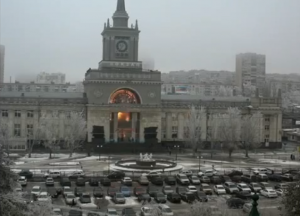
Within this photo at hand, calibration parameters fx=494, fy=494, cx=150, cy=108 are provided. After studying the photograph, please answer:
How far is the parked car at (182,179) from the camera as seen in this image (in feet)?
84.4

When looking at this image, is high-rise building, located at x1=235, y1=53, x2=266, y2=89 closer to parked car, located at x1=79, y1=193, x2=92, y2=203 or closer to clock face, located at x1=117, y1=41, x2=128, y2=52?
clock face, located at x1=117, y1=41, x2=128, y2=52

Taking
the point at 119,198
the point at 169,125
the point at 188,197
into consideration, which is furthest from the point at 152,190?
the point at 169,125

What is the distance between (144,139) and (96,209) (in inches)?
902

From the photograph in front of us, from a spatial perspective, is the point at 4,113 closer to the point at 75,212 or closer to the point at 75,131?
the point at 75,131

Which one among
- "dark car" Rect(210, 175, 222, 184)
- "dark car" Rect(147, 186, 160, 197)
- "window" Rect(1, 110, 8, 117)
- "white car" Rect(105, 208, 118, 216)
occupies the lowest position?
"white car" Rect(105, 208, 118, 216)

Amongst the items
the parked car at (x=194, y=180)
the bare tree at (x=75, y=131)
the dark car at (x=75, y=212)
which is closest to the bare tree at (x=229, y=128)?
the bare tree at (x=75, y=131)

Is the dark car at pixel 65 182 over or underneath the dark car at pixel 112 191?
over

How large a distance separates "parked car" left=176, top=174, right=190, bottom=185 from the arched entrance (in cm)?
1618

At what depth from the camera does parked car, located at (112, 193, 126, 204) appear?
822 inches

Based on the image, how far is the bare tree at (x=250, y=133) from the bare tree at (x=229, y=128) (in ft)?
1.65

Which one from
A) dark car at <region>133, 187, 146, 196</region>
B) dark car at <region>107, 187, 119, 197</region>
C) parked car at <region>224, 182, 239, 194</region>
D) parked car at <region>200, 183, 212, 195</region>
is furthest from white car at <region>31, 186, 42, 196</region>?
parked car at <region>224, 182, 239, 194</region>

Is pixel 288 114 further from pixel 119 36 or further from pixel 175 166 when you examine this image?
pixel 175 166

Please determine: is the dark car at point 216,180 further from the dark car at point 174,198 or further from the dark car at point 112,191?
the dark car at point 112,191

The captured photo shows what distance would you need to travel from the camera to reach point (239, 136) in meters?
41.2
